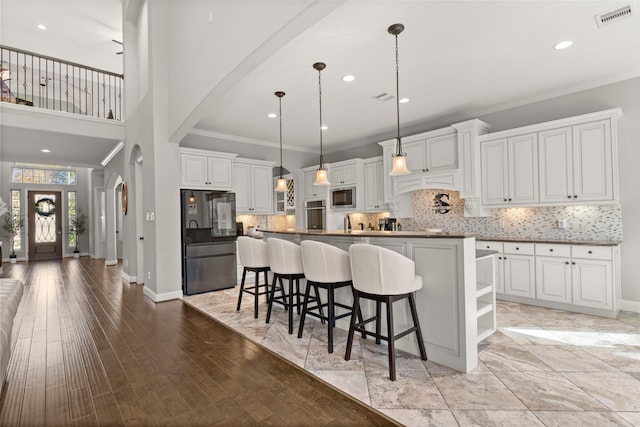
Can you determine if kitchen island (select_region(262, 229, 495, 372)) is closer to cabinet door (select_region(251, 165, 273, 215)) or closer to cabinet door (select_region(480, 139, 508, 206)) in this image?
cabinet door (select_region(480, 139, 508, 206))

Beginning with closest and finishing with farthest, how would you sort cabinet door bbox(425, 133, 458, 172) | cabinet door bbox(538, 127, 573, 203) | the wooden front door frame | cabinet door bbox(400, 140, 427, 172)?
cabinet door bbox(538, 127, 573, 203)
cabinet door bbox(425, 133, 458, 172)
cabinet door bbox(400, 140, 427, 172)
the wooden front door frame

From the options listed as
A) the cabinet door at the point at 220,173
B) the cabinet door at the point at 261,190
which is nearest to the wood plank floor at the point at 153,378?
the cabinet door at the point at 220,173

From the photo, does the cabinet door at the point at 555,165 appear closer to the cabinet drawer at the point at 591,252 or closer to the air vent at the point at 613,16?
the cabinet drawer at the point at 591,252

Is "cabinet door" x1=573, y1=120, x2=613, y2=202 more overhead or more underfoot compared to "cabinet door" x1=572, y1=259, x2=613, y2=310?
more overhead

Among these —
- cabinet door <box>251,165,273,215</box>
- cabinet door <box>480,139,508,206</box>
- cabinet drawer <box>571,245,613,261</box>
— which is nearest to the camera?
cabinet drawer <box>571,245,613,261</box>

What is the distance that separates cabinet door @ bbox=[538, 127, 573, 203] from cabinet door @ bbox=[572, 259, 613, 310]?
84 centimetres

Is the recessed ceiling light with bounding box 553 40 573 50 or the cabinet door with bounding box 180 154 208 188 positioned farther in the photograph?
the cabinet door with bounding box 180 154 208 188

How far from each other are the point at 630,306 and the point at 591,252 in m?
0.97

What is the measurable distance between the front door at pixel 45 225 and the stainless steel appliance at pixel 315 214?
8.79 metres

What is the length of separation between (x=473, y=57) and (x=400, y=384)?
3322mm

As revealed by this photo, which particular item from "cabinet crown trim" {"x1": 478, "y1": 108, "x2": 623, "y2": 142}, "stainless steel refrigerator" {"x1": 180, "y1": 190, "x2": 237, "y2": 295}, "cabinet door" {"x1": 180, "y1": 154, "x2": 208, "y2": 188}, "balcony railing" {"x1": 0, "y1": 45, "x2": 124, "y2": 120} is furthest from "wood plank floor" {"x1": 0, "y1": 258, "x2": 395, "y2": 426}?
"balcony railing" {"x1": 0, "y1": 45, "x2": 124, "y2": 120}

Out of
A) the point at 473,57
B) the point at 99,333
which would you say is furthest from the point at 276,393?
the point at 473,57

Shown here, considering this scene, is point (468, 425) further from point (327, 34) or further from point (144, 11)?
point (144, 11)

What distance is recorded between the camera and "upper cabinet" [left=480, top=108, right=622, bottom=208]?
3.69 metres
